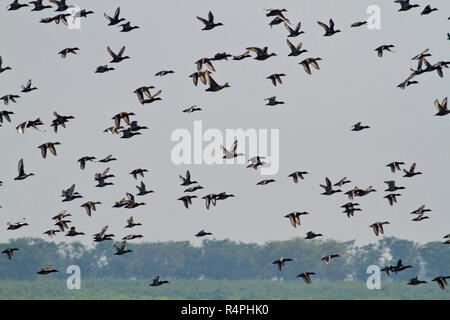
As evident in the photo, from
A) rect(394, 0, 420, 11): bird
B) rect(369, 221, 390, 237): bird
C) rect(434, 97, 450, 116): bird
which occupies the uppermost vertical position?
rect(394, 0, 420, 11): bird

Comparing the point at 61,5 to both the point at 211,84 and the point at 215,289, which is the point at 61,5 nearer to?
the point at 211,84

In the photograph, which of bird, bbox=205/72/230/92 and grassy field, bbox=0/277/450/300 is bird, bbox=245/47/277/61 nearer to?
bird, bbox=205/72/230/92

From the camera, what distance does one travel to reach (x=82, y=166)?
4572 centimetres

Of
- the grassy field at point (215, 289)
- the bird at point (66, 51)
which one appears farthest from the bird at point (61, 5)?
the grassy field at point (215, 289)

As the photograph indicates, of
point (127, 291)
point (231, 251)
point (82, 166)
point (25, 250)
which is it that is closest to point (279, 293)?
point (127, 291)

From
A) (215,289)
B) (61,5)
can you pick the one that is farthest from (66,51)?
(215,289)


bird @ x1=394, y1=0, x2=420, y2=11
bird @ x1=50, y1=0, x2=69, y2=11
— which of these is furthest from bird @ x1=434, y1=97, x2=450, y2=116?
bird @ x1=50, y1=0, x2=69, y2=11

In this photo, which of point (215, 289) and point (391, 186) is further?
point (215, 289)

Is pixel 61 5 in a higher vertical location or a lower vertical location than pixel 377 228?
higher
